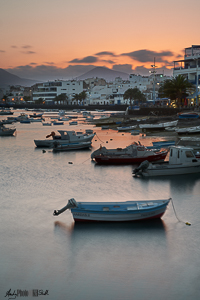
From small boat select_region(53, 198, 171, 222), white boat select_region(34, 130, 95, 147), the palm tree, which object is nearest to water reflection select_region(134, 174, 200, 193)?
small boat select_region(53, 198, 171, 222)

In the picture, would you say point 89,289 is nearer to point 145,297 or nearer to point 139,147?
point 145,297

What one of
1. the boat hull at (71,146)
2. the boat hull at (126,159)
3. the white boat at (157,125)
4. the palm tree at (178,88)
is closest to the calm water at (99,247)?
the boat hull at (126,159)

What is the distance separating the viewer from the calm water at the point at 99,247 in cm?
1240

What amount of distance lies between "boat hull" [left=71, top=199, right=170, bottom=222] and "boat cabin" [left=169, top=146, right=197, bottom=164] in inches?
409

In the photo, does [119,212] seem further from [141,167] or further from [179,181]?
[141,167]

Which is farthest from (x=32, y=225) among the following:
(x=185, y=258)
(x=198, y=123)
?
(x=198, y=123)

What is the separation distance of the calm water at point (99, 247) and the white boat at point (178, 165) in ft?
3.34

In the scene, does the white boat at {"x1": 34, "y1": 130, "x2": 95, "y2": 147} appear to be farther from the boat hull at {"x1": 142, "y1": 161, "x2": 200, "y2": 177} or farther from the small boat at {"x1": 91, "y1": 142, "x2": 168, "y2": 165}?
the boat hull at {"x1": 142, "y1": 161, "x2": 200, "y2": 177}

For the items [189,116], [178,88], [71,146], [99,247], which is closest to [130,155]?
[71,146]

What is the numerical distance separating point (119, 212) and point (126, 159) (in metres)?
16.5

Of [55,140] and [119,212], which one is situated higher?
[55,140]

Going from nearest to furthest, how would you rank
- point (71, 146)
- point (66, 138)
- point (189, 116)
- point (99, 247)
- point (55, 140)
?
point (99, 247), point (71, 146), point (66, 138), point (55, 140), point (189, 116)

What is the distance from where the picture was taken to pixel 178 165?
2727 centimetres

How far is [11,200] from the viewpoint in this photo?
23.3m
